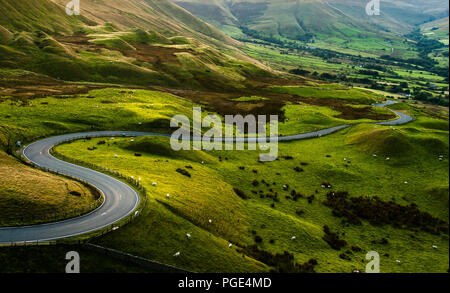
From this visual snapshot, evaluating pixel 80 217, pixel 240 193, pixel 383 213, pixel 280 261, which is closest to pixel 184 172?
pixel 240 193

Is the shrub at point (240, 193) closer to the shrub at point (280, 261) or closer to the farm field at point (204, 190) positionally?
the farm field at point (204, 190)

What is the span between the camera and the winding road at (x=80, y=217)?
41987 mm

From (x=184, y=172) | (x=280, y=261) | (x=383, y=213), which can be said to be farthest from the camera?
(x=184, y=172)

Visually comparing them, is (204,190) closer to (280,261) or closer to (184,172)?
(184,172)

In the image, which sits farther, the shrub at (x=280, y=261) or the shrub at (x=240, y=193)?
the shrub at (x=240, y=193)

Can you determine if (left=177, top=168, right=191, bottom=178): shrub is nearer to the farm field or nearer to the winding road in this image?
the farm field

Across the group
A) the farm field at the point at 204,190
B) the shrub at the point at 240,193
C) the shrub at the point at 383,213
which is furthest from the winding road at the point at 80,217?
the shrub at the point at 383,213

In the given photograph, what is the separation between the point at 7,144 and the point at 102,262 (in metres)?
55.5

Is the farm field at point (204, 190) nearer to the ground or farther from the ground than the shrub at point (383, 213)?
farther from the ground

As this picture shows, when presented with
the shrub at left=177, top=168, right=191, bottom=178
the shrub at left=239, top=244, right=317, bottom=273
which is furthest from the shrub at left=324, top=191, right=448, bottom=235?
the shrub at left=177, top=168, right=191, bottom=178

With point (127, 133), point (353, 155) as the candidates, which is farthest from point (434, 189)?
point (127, 133)

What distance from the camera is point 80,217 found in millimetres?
48156

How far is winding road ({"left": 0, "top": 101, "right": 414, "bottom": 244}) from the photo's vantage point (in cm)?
4199
